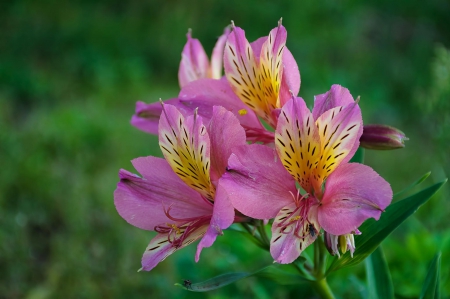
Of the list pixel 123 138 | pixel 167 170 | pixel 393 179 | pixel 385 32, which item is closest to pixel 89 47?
pixel 123 138

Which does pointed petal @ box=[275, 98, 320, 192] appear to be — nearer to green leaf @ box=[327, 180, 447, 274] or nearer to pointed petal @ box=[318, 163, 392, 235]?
pointed petal @ box=[318, 163, 392, 235]

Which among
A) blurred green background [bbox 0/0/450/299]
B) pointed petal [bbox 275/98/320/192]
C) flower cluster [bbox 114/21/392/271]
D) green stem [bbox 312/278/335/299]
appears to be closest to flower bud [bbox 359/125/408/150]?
flower cluster [bbox 114/21/392/271]

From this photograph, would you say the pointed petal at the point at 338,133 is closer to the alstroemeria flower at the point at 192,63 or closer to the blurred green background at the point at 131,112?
the alstroemeria flower at the point at 192,63

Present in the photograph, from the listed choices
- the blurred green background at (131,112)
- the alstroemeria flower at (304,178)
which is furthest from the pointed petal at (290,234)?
the blurred green background at (131,112)

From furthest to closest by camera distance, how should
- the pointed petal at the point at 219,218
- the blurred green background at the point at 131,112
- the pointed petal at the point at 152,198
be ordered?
the blurred green background at the point at 131,112 < the pointed petal at the point at 152,198 < the pointed petal at the point at 219,218

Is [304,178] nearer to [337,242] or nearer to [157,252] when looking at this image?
[337,242]

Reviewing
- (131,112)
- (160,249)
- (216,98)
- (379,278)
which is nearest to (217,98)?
(216,98)

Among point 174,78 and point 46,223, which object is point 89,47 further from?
point 46,223
